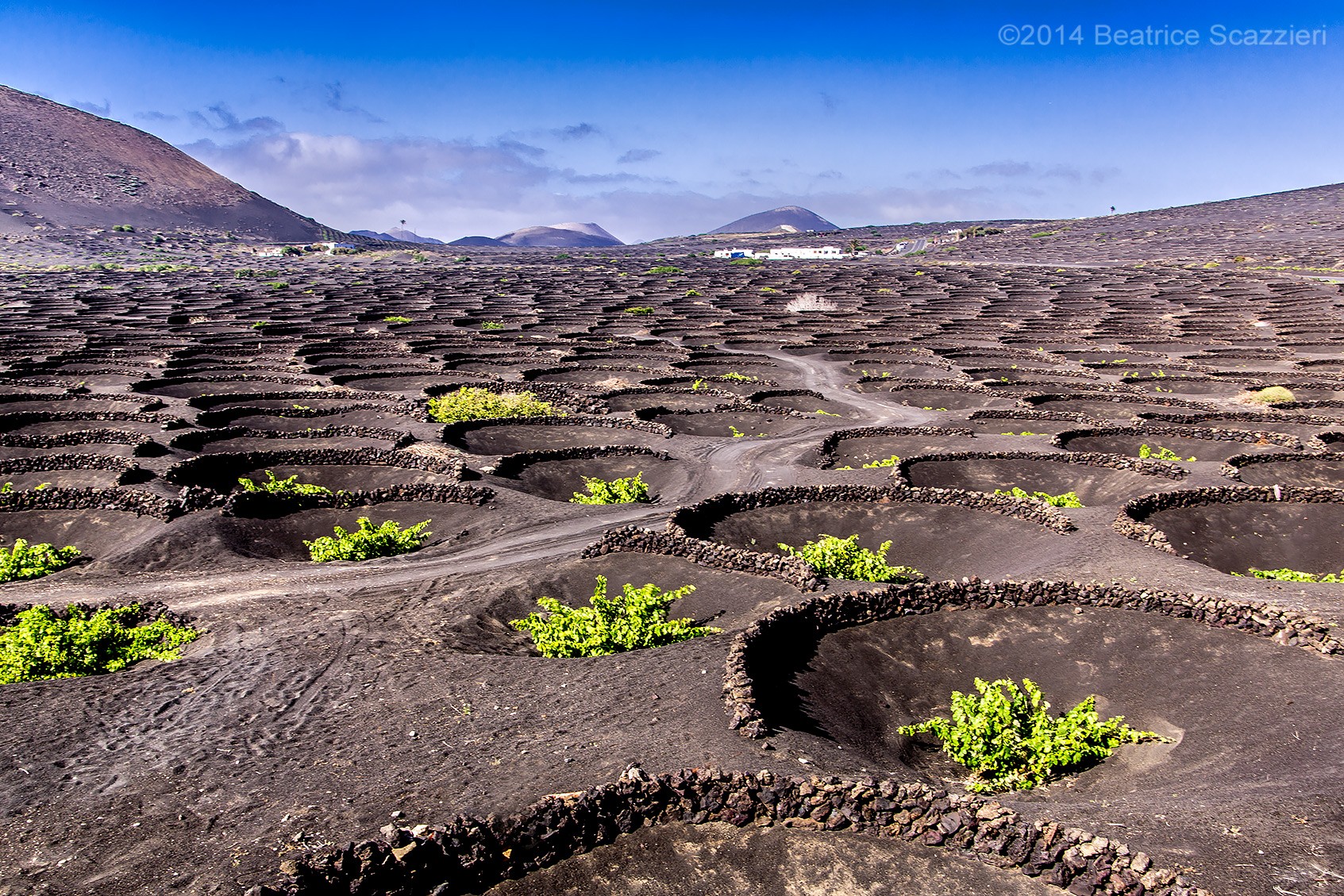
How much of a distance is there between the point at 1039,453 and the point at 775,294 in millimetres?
72057

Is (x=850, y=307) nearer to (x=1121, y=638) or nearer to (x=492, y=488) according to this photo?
(x=492, y=488)

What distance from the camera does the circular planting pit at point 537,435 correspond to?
1267 inches

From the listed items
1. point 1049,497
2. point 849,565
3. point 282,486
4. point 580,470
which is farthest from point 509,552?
point 1049,497

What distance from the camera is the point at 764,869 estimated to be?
32.5ft

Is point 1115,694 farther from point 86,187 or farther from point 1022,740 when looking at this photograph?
point 86,187

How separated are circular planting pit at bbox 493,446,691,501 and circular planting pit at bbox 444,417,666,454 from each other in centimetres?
179

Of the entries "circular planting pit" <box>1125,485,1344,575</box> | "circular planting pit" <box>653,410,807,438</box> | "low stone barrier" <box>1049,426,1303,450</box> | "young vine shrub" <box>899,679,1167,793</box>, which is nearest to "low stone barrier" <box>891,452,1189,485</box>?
"low stone barrier" <box>1049,426,1303,450</box>

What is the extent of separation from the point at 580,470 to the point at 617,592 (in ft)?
34.3

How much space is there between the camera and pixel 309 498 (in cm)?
2445

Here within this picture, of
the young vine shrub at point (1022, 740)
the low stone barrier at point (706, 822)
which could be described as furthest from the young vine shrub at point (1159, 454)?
the low stone barrier at point (706, 822)

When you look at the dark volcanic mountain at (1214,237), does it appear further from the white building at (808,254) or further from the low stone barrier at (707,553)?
the low stone barrier at (707,553)

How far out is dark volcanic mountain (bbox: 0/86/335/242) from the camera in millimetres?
157000

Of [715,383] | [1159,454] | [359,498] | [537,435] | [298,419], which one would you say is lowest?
[359,498]

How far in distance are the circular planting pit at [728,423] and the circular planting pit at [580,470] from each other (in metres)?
4.97
